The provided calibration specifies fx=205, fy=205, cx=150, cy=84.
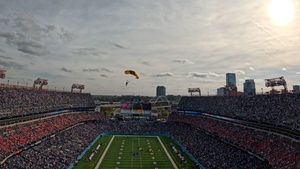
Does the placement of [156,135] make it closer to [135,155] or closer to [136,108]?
[136,108]

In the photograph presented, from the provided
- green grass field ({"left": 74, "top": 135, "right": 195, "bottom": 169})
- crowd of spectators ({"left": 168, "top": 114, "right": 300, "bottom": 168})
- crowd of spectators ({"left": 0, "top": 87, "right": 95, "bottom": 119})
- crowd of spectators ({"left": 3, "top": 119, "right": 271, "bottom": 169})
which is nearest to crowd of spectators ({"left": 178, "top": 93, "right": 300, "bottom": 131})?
crowd of spectators ({"left": 168, "top": 114, "right": 300, "bottom": 168})

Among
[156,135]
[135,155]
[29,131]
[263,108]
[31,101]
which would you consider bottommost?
[135,155]

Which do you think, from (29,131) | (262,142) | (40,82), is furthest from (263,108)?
(40,82)

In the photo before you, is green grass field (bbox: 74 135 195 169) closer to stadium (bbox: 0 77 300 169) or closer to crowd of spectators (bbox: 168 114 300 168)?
stadium (bbox: 0 77 300 169)

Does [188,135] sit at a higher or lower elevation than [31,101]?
lower

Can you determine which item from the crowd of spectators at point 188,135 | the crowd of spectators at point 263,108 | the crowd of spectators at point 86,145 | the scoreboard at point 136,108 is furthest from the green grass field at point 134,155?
the scoreboard at point 136,108

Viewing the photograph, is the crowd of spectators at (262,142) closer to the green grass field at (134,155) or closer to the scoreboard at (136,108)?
the green grass field at (134,155)

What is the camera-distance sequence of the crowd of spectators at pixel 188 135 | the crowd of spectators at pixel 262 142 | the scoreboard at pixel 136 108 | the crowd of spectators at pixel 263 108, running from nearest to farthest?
the crowd of spectators at pixel 262 142, the crowd of spectators at pixel 188 135, the crowd of spectators at pixel 263 108, the scoreboard at pixel 136 108
